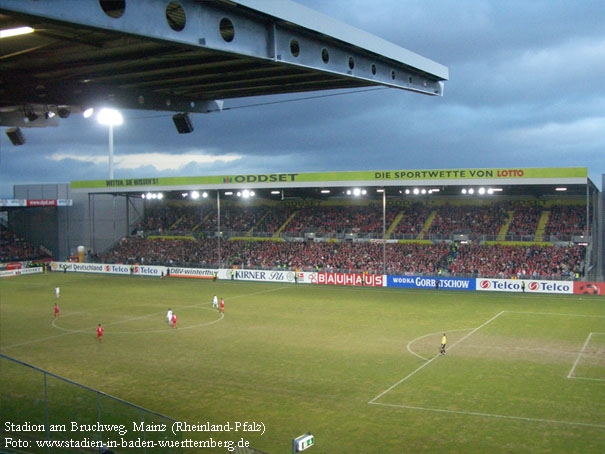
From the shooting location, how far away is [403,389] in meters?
20.4

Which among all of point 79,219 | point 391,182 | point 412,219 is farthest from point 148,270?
point 412,219

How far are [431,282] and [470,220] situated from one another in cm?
1173

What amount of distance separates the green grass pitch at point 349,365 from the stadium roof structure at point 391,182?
10.7 metres

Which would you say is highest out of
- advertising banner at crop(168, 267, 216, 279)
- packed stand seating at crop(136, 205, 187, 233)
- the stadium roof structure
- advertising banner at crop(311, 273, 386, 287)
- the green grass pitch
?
the stadium roof structure

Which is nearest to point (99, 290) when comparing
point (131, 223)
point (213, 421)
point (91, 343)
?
point (91, 343)

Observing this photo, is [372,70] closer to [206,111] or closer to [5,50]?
[206,111]

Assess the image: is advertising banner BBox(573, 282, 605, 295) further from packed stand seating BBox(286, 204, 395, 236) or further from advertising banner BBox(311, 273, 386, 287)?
packed stand seating BBox(286, 204, 395, 236)

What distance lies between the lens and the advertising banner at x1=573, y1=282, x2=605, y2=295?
43.6 meters

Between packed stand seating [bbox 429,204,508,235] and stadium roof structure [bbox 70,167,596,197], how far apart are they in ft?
6.85

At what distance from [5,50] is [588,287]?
4542 cm

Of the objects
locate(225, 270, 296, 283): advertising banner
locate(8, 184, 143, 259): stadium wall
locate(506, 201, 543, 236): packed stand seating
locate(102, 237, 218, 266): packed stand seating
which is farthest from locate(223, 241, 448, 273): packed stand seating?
locate(8, 184, 143, 259): stadium wall

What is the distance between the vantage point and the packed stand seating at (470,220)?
185 ft

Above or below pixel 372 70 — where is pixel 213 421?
below

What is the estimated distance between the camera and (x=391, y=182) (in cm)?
5266
